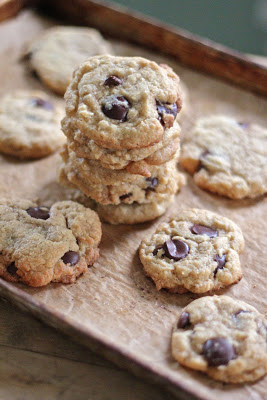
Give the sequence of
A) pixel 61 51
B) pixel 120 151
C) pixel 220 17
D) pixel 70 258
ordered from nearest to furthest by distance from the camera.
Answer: pixel 120 151
pixel 70 258
pixel 61 51
pixel 220 17

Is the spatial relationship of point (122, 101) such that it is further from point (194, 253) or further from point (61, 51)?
point (61, 51)

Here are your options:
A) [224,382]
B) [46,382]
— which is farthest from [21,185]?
[224,382]

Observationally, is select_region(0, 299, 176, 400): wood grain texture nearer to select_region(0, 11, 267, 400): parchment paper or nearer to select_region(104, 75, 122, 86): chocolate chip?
select_region(0, 11, 267, 400): parchment paper

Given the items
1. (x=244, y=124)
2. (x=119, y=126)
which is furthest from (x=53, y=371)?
(x=244, y=124)

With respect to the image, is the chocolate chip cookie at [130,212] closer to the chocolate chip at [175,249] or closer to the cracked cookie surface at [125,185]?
the cracked cookie surface at [125,185]

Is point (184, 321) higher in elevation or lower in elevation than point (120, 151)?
lower

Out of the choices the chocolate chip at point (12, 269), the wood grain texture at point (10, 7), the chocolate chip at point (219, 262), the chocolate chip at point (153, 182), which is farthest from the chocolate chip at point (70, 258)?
the wood grain texture at point (10, 7)

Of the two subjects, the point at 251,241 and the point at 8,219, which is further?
the point at 251,241

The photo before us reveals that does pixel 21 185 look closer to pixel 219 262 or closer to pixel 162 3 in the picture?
pixel 219 262
